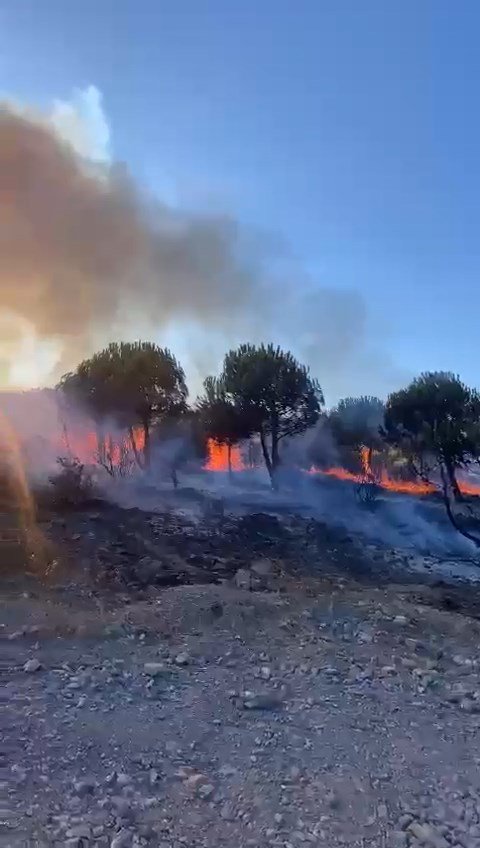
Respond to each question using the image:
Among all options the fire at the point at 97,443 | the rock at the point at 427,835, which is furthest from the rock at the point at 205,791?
the fire at the point at 97,443

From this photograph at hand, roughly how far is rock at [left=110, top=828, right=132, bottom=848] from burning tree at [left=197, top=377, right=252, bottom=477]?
26373mm

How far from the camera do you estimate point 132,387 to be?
30250mm

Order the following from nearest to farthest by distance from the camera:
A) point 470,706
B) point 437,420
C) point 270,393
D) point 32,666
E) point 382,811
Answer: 1. point 382,811
2. point 470,706
3. point 32,666
4. point 437,420
5. point 270,393

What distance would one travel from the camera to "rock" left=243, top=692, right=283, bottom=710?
598 cm

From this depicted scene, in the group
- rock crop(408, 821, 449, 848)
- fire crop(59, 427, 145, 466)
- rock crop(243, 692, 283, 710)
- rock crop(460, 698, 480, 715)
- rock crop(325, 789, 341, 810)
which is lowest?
rock crop(408, 821, 449, 848)

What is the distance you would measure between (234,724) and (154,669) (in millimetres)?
1223

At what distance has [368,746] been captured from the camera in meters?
5.34

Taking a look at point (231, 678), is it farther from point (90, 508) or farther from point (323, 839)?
point (90, 508)

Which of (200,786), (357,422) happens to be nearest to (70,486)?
(200,786)

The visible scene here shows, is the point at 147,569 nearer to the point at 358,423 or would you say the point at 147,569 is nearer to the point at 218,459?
the point at 358,423

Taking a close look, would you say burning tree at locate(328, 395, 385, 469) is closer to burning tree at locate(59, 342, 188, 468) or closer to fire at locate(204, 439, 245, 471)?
fire at locate(204, 439, 245, 471)

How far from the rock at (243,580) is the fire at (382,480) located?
1989 centimetres

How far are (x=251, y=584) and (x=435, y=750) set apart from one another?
5.72m

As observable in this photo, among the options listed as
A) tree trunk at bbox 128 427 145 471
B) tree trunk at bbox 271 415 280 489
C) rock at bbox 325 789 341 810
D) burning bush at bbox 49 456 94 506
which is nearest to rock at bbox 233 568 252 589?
rock at bbox 325 789 341 810
